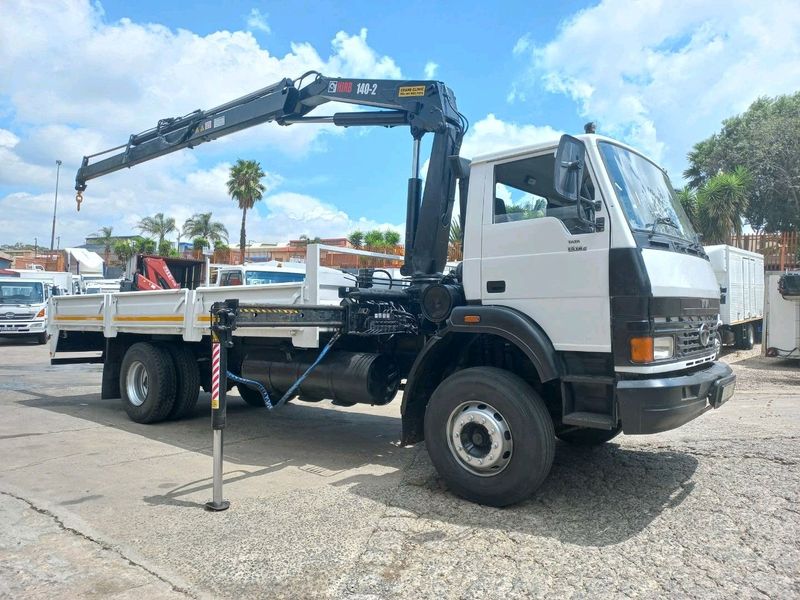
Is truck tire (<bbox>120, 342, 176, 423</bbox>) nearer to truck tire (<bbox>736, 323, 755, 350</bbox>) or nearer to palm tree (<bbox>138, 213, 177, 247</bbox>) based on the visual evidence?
truck tire (<bbox>736, 323, 755, 350</bbox>)

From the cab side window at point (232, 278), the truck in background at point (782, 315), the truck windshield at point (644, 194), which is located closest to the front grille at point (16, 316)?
the cab side window at point (232, 278)

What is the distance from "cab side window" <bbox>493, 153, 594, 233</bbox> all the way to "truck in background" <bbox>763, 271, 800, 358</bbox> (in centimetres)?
1077

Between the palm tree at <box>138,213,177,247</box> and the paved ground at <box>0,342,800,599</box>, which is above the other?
the palm tree at <box>138,213,177,247</box>

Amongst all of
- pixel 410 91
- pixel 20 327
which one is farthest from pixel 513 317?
pixel 20 327

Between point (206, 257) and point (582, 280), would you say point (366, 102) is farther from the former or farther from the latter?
point (206, 257)

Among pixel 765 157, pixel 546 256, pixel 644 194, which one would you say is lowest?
pixel 546 256

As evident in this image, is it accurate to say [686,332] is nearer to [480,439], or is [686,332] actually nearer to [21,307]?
[480,439]

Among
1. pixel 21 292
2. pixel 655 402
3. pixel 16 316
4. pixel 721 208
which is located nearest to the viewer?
pixel 655 402

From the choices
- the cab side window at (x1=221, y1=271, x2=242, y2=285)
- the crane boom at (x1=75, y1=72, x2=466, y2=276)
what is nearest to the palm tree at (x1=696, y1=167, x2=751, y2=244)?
the cab side window at (x1=221, y1=271, x2=242, y2=285)

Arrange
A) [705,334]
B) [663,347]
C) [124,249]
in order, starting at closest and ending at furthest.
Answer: [663,347]
[705,334]
[124,249]

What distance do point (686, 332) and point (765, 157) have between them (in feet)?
110

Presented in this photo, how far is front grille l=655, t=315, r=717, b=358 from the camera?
13.9 feet

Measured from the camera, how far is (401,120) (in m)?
7.12

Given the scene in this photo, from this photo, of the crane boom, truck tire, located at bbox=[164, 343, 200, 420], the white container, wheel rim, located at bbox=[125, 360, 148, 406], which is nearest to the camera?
the crane boom
